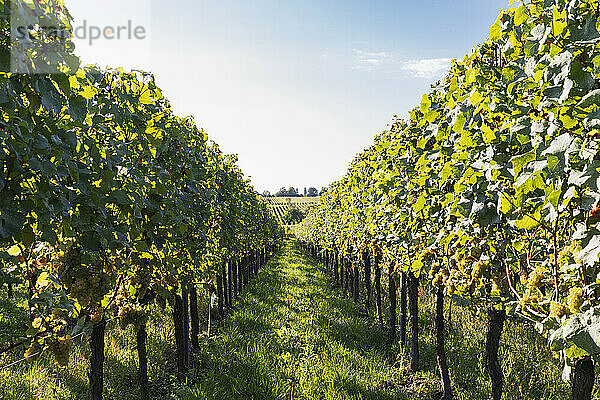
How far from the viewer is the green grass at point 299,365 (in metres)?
5.91

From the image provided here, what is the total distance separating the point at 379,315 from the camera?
10.2m

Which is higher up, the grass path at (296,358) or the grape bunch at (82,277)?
the grape bunch at (82,277)

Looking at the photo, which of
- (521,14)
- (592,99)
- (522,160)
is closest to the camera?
(592,99)

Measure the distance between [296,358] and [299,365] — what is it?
1.29ft

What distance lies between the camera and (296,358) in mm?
7465

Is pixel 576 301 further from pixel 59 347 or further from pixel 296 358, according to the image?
pixel 296 358

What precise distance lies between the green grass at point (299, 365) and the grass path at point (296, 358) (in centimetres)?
2

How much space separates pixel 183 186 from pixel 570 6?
471 centimetres

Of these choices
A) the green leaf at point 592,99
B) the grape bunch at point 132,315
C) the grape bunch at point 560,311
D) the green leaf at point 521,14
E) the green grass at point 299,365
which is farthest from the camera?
the green grass at point 299,365

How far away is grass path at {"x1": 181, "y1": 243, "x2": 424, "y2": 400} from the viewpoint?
602 centimetres

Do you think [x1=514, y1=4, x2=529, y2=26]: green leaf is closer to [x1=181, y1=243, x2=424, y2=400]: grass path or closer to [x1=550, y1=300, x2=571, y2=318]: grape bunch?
[x1=550, y1=300, x2=571, y2=318]: grape bunch

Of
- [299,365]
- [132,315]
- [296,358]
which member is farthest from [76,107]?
[296,358]

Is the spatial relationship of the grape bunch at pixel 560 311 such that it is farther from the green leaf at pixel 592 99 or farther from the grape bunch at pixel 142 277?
the grape bunch at pixel 142 277

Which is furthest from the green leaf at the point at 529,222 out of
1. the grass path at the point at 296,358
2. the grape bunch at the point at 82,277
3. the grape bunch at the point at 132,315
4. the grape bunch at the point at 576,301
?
the grass path at the point at 296,358
